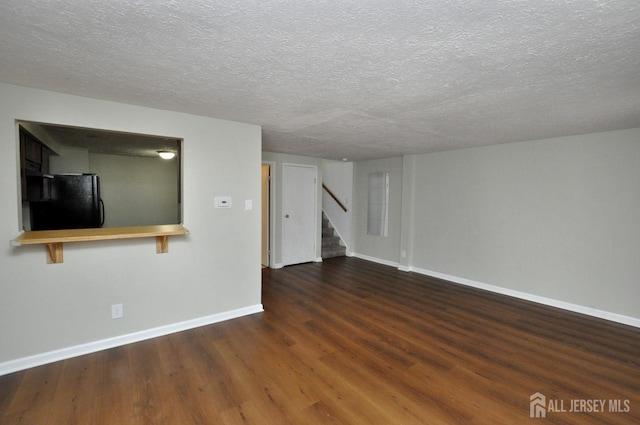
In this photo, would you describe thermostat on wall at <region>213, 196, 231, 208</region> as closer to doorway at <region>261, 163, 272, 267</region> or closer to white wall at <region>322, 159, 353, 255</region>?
doorway at <region>261, 163, 272, 267</region>

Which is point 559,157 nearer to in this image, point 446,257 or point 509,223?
point 509,223

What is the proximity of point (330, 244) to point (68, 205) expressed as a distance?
4808 mm

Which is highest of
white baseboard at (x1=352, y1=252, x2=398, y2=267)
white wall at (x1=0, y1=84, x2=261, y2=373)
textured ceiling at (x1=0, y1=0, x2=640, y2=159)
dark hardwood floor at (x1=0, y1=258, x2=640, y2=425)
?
textured ceiling at (x1=0, y1=0, x2=640, y2=159)

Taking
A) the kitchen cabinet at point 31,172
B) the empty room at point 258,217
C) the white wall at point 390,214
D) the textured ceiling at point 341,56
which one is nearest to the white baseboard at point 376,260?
the white wall at point 390,214

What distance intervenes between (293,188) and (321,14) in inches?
176

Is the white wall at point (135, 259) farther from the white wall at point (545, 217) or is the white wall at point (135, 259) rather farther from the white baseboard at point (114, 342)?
the white wall at point (545, 217)

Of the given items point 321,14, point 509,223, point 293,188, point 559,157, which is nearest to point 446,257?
point 509,223

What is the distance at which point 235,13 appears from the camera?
52.2 inches

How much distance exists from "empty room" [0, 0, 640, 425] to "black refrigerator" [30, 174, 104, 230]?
0.02 metres

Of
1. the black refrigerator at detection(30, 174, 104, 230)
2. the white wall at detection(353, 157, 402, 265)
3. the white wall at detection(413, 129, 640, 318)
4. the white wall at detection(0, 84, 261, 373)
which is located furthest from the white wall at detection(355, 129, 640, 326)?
the black refrigerator at detection(30, 174, 104, 230)

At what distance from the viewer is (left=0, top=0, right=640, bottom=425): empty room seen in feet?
4.98

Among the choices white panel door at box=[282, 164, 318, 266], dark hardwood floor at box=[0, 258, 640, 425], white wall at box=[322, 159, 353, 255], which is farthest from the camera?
white wall at box=[322, 159, 353, 255]

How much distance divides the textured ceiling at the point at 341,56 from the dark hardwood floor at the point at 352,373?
2.24 meters

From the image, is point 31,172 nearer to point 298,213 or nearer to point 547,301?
point 298,213
